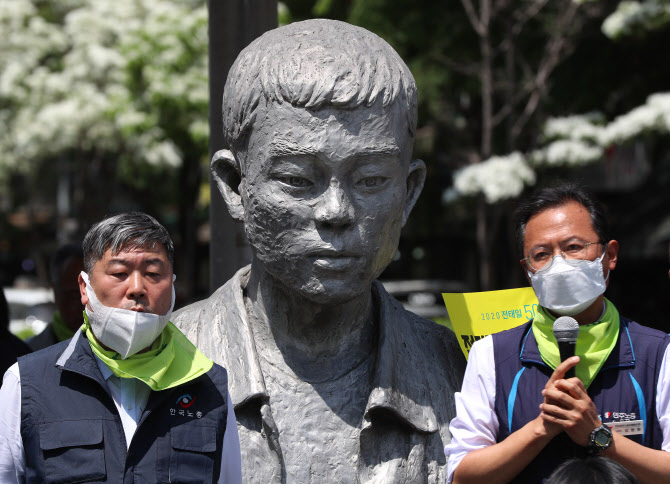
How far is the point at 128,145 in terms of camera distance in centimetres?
1870

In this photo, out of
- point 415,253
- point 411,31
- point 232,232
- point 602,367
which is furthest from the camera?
point 415,253

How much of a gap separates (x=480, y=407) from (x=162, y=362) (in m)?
0.92

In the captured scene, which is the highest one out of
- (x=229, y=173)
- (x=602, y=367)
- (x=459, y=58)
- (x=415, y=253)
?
(x=459, y=58)

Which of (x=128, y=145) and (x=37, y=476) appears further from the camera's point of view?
(x=128, y=145)

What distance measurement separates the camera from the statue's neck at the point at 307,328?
10.0 feet

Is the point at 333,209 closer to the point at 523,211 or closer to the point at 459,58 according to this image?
the point at 523,211

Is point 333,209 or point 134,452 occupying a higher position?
point 333,209

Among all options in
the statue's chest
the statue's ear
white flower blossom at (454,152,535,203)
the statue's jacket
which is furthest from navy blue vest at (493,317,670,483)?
white flower blossom at (454,152,535,203)

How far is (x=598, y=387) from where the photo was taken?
2.65 meters

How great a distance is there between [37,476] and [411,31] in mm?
10058

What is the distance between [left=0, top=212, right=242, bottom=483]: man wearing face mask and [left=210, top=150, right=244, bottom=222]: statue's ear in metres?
0.44

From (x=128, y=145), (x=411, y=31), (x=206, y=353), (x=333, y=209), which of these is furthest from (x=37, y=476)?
(x=128, y=145)

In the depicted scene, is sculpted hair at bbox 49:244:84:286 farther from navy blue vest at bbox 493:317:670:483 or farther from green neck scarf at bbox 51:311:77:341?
navy blue vest at bbox 493:317:670:483

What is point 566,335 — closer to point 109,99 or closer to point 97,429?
point 97,429
